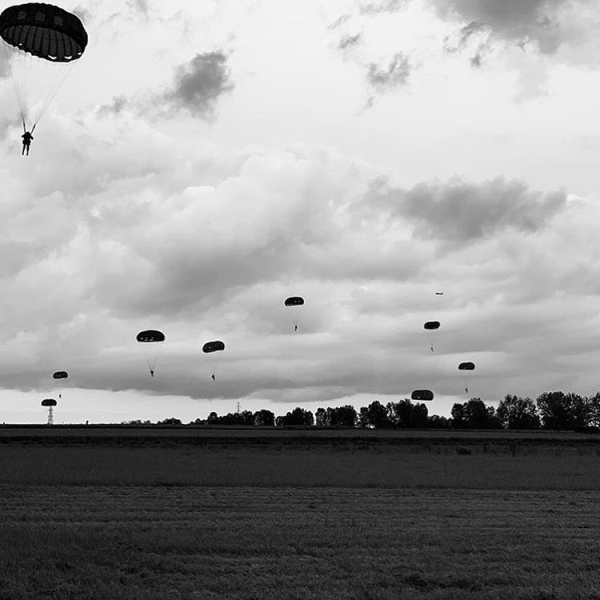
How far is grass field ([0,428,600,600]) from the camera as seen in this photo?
622 inches

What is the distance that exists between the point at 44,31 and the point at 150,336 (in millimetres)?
36942

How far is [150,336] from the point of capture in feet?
221

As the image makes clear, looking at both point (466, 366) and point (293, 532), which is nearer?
point (293, 532)

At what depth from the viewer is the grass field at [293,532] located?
15789 mm

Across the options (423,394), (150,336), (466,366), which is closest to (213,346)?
(150,336)

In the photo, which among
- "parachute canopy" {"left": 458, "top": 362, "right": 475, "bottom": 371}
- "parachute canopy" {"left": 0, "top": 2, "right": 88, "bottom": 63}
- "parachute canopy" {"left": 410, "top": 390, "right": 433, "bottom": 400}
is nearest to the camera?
"parachute canopy" {"left": 0, "top": 2, "right": 88, "bottom": 63}

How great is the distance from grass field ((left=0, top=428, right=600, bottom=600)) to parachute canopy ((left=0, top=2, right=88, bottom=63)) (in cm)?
1645

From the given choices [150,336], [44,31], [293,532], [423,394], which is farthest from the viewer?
[423,394]

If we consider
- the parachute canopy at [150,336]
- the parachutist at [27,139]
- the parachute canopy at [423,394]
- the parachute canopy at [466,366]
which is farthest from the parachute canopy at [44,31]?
the parachute canopy at [423,394]

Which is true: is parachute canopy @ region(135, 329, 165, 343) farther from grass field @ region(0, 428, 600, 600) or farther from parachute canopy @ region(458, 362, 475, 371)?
parachute canopy @ region(458, 362, 475, 371)

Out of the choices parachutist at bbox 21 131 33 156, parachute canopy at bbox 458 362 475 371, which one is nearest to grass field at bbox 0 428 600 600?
parachutist at bbox 21 131 33 156

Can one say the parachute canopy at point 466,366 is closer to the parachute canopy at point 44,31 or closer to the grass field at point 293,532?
the grass field at point 293,532

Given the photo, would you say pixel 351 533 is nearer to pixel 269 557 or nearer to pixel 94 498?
pixel 269 557

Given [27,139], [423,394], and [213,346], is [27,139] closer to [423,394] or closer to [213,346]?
[213,346]
